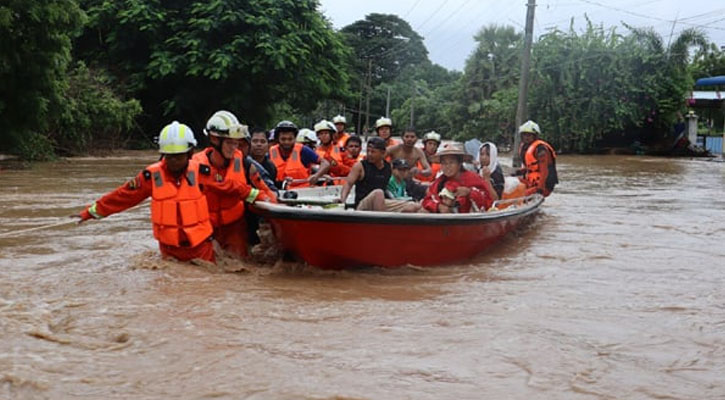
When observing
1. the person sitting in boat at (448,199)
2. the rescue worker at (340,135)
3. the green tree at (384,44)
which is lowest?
the person sitting in boat at (448,199)

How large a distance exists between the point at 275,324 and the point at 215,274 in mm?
1292

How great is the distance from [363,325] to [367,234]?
150cm

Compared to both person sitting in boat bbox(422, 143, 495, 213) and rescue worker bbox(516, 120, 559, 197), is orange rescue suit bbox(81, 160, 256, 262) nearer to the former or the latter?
person sitting in boat bbox(422, 143, 495, 213)

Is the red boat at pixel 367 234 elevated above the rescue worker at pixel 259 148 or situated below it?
below

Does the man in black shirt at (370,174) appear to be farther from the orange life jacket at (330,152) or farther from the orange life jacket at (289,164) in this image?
the orange life jacket at (330,152)

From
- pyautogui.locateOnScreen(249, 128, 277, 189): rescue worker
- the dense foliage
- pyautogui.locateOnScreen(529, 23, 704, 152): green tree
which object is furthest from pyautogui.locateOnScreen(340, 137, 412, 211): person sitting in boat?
pyautogui.locateOnScreen(529, 23, 704, 152): green tree

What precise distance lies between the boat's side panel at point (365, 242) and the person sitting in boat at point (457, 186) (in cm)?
38

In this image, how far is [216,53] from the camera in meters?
25.7

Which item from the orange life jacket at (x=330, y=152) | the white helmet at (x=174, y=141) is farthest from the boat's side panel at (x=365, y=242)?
the orange life jacket at (x=330, y=152)

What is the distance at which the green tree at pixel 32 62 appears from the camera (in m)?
16.5

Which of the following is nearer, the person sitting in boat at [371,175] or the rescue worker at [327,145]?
the person sitting in boat at [371,175]

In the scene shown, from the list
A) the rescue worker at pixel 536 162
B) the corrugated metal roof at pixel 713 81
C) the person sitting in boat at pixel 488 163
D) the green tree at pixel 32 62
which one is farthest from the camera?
the corrugated metal roof at pixel 713 81

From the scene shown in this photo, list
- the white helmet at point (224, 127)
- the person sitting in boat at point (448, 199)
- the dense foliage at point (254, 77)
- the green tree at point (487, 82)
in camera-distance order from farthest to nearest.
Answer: the green tree at point (487, 82), the dense foliage at point (254, 77), the person sitting in boat at point (448, 199), the white helmet at point (224, 127)

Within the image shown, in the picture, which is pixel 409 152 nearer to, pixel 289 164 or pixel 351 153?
pixel 351 153
